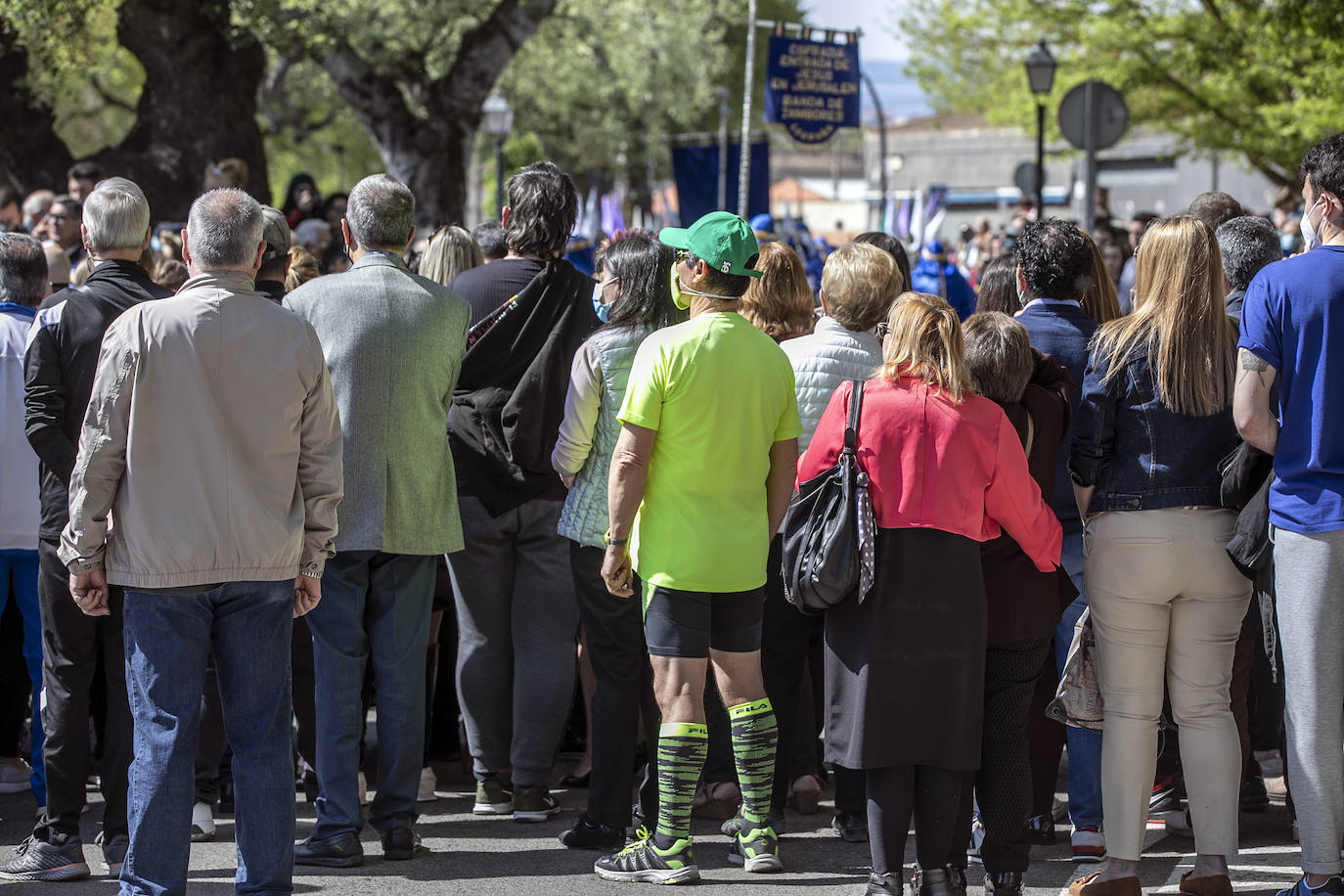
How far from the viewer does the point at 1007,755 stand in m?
4.53

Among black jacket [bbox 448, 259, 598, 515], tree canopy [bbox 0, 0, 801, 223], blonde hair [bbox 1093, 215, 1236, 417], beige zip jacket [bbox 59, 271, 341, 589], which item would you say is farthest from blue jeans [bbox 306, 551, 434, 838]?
tree canopy [bbox 0, 0, 801, 223]

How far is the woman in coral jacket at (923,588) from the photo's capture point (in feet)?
14.0

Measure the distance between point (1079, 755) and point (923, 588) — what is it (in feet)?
4.30

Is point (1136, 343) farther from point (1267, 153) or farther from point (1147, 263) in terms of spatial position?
point (1267, 153)

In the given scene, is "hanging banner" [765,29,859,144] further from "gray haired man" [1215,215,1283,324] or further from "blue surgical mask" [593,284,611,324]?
"blue surgical mask" [593,284,611,324]

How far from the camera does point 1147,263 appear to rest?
4590 mm

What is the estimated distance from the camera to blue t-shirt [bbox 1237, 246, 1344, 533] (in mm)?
4219

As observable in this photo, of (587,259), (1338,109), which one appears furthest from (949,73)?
(587,259)

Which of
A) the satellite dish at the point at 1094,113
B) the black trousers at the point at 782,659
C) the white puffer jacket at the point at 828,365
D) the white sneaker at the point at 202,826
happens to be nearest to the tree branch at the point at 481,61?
the satellite dish at the point at 1094,113

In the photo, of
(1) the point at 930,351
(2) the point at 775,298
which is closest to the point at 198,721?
(1) the point at 930,351

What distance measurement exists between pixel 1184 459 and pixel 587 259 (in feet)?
16.6

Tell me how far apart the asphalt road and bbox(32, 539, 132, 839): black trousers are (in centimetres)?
25

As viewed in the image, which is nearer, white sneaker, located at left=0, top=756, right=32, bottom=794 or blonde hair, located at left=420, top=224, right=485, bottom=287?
white sneaker, located at left=0, top=756, right=32, bottom=794

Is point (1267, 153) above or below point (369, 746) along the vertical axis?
above
